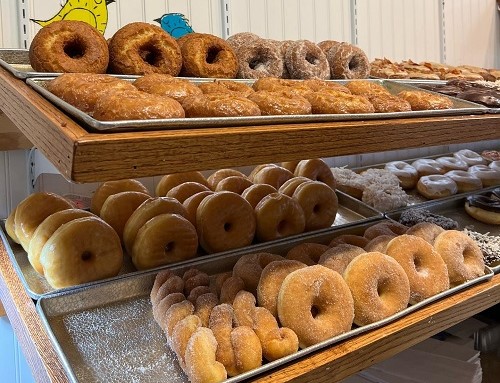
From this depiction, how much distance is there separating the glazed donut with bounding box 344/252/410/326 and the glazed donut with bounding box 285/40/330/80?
717 millimetres

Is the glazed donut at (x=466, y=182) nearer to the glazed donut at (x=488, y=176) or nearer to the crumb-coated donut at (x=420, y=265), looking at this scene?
the glazed donut at (x=488, y=176)

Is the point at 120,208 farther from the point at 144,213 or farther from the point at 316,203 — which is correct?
the point at 316,203

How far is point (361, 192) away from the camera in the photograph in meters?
2.03

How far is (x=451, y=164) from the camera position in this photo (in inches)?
101

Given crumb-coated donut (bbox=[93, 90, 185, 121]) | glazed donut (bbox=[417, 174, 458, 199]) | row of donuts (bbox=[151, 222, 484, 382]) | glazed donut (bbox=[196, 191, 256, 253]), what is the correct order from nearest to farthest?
crumb-coated donut (bbox=[93, 90, 185, 121])
row of donuts (bbox=[151, 222, 484, 382])
glazed donut (bbox=[196, 191, 256, 253])
glazed donut (bbox=[417, 174, 458, 199])

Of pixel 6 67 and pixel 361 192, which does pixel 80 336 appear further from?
pixel 361 192

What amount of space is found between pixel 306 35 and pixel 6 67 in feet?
5.44

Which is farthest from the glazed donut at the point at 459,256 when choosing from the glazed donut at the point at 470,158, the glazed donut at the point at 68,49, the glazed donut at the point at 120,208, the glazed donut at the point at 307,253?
the glazed donut at the point at 470,158

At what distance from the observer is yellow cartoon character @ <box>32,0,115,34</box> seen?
1.87 metres

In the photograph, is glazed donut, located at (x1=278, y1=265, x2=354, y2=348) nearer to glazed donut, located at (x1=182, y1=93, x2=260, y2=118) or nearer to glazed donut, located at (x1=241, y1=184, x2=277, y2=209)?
glazed donut, located at (x1=182, y1=93, x2=260, y2=118)

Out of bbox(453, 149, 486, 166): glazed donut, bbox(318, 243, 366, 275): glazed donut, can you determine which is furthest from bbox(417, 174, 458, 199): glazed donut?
bbox(318, 243, 366, 275): glazed donut

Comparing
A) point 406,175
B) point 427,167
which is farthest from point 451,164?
point 406,175

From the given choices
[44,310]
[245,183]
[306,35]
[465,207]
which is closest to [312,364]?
[44,310]

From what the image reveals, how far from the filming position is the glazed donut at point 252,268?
1.22 meters
